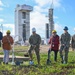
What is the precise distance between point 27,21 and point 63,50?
124378mm

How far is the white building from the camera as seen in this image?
131 m

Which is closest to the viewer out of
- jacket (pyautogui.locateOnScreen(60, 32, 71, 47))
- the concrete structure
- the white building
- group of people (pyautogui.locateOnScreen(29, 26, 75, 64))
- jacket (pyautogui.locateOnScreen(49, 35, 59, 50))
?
group of people (pyautogui.locateOnScreen(29, 26, 75, 64))

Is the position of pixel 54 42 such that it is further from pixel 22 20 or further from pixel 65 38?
pixel 22 20

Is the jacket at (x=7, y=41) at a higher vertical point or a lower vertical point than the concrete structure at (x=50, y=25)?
lower

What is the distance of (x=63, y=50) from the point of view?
12805 mm

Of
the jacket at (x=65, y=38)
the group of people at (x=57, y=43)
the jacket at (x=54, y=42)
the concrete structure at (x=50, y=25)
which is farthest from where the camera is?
the concrete structure at (x=50, y=25)

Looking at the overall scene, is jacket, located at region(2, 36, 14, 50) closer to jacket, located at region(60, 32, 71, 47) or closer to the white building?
jacket, located at region(60, 32, 71, 47)

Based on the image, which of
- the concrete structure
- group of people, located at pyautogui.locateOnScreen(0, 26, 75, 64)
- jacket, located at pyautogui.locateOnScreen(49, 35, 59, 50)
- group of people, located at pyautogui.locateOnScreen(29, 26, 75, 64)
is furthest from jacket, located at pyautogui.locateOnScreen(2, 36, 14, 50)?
the concrete structure

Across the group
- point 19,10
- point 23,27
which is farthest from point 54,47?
point 19,10

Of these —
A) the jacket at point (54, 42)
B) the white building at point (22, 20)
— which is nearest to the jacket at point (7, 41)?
the jacket at point (54, 42)

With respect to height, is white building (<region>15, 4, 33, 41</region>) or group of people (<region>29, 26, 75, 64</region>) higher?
white building (<region>15, 4, 33, 41</region>)

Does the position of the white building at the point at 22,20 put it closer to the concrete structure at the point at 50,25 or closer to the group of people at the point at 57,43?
the concrete structure at the point at 50,25

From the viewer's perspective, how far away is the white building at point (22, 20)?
13062cm

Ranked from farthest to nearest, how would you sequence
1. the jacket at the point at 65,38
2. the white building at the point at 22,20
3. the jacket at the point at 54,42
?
1. the white building at the point at 22,20
2. the jacket at the point at 54,42
3. the jacket at the point at 65,38
